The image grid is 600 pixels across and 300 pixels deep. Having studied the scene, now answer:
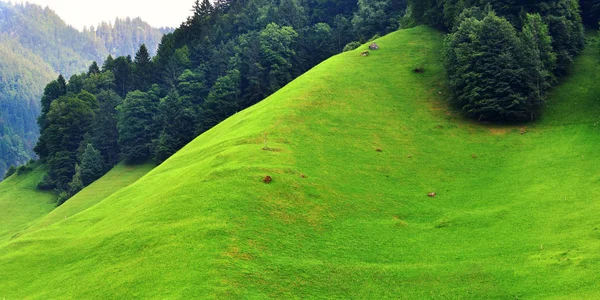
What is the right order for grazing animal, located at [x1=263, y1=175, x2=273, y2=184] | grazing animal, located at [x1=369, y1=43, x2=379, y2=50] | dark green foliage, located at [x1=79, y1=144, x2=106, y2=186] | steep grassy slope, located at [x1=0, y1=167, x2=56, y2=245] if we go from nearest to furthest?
grazing animal, located at [x1=263, y1=175, x2=273, y2=184]
grazing animal, located at [x1=369, y1=43, x2=379, y2=50]
steep grassy slope, located at [x1=0, y1=167, x2=56, y2=245]
dark green foliage, located at [x1=79, y1=144, x2=106, y2=186]

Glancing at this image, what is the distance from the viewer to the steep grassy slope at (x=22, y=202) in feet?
380

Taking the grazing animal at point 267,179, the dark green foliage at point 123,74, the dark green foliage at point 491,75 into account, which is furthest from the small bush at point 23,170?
the grazing animal at point 267,179

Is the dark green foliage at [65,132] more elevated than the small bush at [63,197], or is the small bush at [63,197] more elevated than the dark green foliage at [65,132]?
the dark green foliage at [65,132]

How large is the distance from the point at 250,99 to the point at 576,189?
292 feet

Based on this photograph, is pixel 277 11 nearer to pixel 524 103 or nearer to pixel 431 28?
pixel 431 28

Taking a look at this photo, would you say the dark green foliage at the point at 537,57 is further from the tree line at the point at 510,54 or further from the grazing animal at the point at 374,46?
the grazing animal at the point at 374,46

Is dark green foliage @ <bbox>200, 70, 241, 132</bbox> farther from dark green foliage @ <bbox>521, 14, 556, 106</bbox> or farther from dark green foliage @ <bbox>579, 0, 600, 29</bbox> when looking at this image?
dark green foliage @ <bbox>579, 0, 600, 29</bbox>

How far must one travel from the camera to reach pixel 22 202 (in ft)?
441

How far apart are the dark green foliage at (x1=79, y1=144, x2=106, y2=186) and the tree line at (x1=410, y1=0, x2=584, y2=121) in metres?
89.0

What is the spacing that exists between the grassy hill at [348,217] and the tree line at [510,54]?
3061 millimetres

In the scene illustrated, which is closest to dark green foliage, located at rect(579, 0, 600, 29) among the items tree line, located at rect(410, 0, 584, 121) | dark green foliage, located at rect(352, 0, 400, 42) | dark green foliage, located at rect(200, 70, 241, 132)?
tree line, located at rect(410, 0, 584, 121)

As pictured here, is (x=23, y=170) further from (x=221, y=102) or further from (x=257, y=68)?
(x=257, y=68)

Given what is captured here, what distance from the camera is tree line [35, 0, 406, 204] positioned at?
133m

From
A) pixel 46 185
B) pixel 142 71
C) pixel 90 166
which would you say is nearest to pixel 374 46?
pixel 90 166
